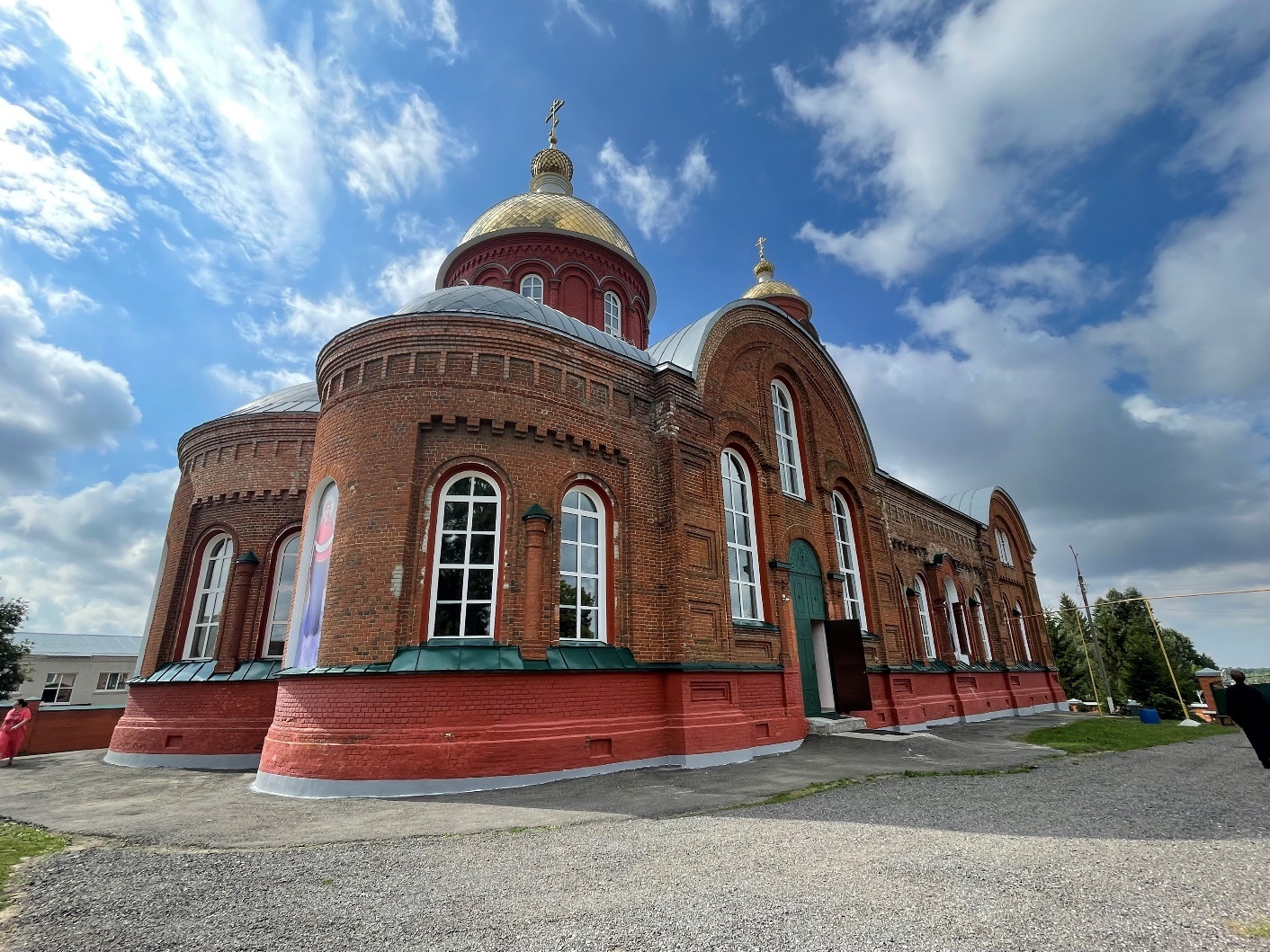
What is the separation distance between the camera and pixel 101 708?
15.1 metres

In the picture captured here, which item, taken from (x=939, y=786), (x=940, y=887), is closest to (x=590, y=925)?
(x=940, y=887)

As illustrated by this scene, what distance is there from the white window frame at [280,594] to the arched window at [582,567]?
5882mm

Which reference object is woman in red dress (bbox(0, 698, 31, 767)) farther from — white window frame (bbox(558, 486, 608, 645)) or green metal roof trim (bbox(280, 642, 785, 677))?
white window frame (bbox(558, 486, 608, 645))

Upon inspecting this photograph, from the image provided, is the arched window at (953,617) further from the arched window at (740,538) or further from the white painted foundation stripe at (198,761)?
the white painted foundation stripe at (198,761)

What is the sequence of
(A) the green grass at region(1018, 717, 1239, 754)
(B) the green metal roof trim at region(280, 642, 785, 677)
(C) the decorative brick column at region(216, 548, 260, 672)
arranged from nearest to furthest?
(B) the green metal roof trim at region(280, 642, 785, 677) < (A) the green grass at region(1018, 717, 1239, 754) < (C) the decorative brick column at region(216, 548, 260, 672)

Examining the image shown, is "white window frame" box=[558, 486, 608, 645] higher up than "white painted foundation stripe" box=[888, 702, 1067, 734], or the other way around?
"white window frame" box=[558, 486, 608, 645]

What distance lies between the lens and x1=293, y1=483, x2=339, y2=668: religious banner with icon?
919 cm

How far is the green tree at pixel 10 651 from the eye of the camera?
2761 cm

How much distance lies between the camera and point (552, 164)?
20359 mm

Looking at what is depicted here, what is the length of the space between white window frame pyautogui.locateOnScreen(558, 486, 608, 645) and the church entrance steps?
5.14m

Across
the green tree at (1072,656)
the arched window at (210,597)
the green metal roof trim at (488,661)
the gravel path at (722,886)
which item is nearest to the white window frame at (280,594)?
the arched window at (210,597)

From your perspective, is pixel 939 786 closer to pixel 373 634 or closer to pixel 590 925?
pixel 590 925

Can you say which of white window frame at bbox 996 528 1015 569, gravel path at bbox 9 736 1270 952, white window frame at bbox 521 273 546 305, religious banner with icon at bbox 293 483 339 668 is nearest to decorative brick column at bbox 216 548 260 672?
religious banner with icon at bbox 293 483 339 668

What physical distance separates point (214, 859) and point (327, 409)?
7212 millimetres
